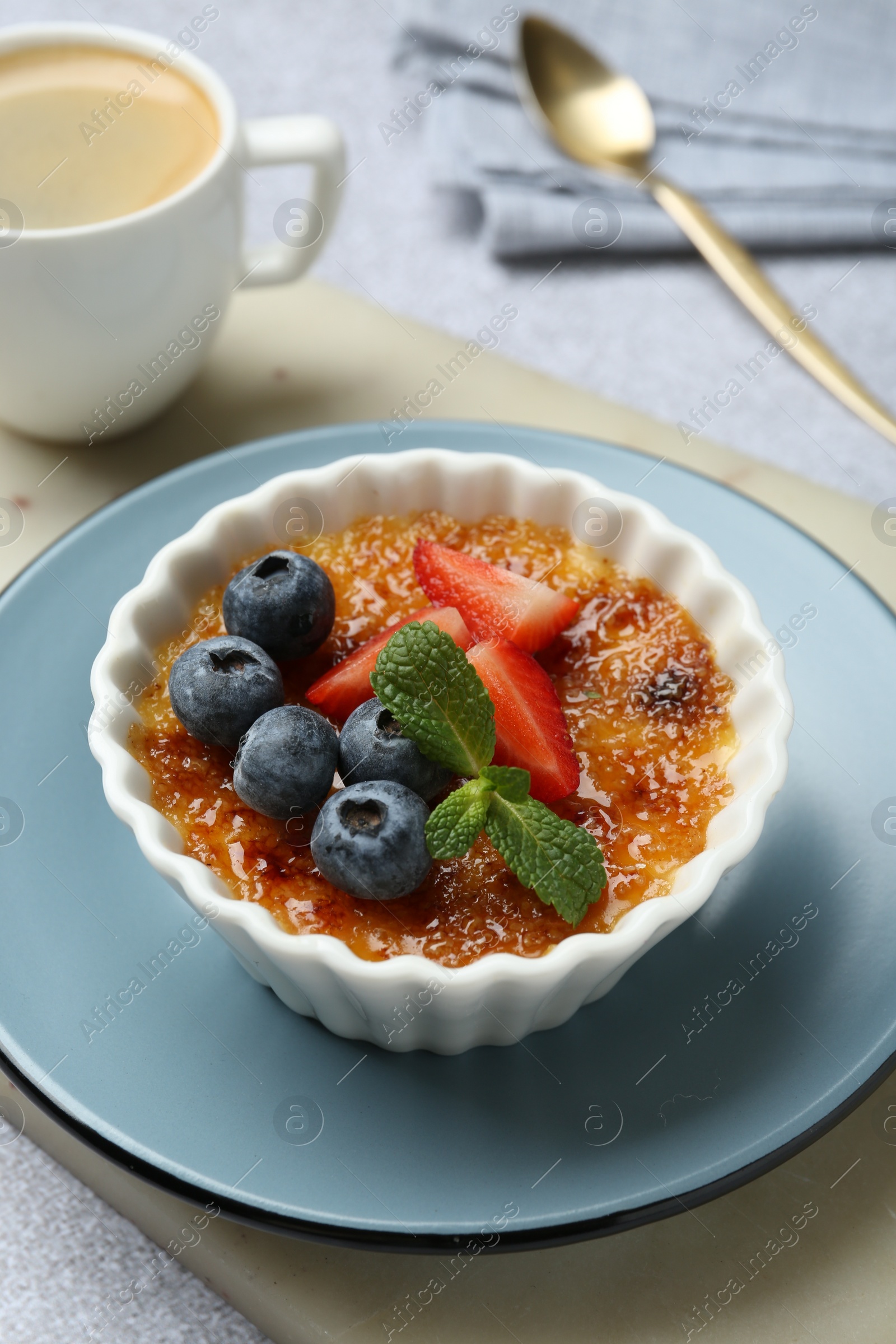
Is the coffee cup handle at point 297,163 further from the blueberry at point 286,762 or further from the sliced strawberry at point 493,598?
the blueberry at point 286,762

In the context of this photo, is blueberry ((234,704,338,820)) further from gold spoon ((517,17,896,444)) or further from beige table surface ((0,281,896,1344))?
gold spoon ((517,17,896,444))

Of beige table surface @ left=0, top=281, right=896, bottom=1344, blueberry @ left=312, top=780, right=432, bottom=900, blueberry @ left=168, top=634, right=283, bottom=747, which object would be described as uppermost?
blueberry @ left=312, top=780, right=432, bottom=900

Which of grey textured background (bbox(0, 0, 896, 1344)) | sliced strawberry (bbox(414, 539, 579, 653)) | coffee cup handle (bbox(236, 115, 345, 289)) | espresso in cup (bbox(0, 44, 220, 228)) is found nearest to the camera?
sliced strawberry (bbox(414, 539, 579, 653))

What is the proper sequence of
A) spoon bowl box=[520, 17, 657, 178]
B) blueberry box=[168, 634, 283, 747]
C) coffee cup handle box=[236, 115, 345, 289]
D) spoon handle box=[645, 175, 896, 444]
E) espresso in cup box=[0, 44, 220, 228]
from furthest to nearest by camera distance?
spoon bowl box=[520, 17, 657, 178] < spoon handle box=[645, 175, 896, 444] < coffee cup handle box=[236, 115, 345, 289] < espresso in cup box=[0, 44, 220, 228] < blueberry box=[168, 634, 283, 747]

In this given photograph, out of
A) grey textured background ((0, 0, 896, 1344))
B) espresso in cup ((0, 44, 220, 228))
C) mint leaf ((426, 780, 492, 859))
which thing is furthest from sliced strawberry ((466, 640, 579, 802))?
grey textured background ((0, 0, 896, 1344))

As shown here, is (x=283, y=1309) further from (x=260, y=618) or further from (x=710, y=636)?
(x=710, y=636)

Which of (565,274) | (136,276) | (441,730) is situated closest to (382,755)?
(441,730)

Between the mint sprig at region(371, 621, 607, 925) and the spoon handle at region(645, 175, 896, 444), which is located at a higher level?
the spoon handle at region(645, 175, 896, 444)

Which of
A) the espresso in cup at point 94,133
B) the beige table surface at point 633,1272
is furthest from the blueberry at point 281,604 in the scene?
the espresso in cup at point 94,133
